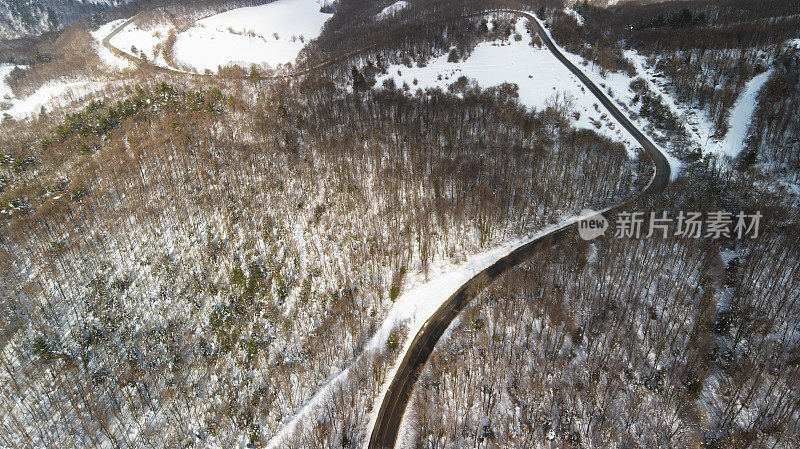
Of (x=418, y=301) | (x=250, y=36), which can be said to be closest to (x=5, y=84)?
(x=250, y=36)

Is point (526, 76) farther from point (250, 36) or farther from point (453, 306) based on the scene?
point (250, 36)

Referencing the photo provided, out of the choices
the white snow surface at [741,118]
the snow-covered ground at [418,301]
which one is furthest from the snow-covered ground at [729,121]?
the snow-covered ground at [418,301]

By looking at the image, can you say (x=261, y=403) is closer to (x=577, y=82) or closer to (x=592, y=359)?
(x=592, y=359)

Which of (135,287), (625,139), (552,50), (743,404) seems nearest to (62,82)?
(135,287)

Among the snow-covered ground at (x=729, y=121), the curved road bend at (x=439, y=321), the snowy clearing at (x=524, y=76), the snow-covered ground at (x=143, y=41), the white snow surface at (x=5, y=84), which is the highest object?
the snow-covered ground at (x=143, y=41)

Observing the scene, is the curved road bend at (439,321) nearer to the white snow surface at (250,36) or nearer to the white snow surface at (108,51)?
the white snow surface at (250,36)

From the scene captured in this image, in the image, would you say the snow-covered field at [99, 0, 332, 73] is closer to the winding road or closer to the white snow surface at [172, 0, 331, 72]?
the white snow surface at [172, 0, 331, 72]
